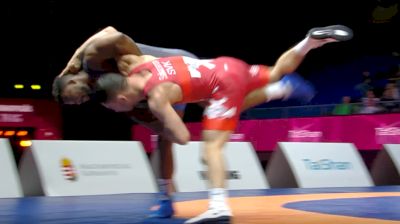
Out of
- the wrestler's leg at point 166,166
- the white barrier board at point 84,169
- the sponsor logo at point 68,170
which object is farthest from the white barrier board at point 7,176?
the wrestler's leg at point 166,166

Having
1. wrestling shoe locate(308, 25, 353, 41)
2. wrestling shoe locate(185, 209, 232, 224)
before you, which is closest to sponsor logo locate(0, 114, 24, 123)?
wrestling shoe locate(308, 25, 353, 41)

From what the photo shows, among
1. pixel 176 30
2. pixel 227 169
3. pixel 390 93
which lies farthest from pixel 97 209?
pixel 176 30

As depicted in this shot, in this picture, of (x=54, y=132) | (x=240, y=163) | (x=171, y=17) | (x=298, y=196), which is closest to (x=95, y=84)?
(x=298, y=196)

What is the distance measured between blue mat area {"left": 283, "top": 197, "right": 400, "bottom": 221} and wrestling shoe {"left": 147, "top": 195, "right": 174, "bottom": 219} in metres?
0.89

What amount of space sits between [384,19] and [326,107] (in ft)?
13.8

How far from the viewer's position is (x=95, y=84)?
A: 2957 mm

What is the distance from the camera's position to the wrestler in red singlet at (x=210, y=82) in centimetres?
288

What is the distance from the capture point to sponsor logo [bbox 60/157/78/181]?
491cm

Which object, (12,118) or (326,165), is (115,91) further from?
(12,118)

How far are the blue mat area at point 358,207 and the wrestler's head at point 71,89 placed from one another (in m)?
1.52

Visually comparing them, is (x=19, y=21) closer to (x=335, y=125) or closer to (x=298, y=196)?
(x=335, y=125)

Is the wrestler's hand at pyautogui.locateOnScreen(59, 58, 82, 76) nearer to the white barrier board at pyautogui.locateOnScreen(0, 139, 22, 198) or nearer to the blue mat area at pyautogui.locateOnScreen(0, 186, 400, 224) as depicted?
the blue mat area at pyautogui.locateOnScreen(0, 186, 400, 224)

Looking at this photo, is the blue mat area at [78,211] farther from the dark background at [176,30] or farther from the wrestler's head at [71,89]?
the dark background at [176,30]

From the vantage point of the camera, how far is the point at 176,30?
40.7 ft
